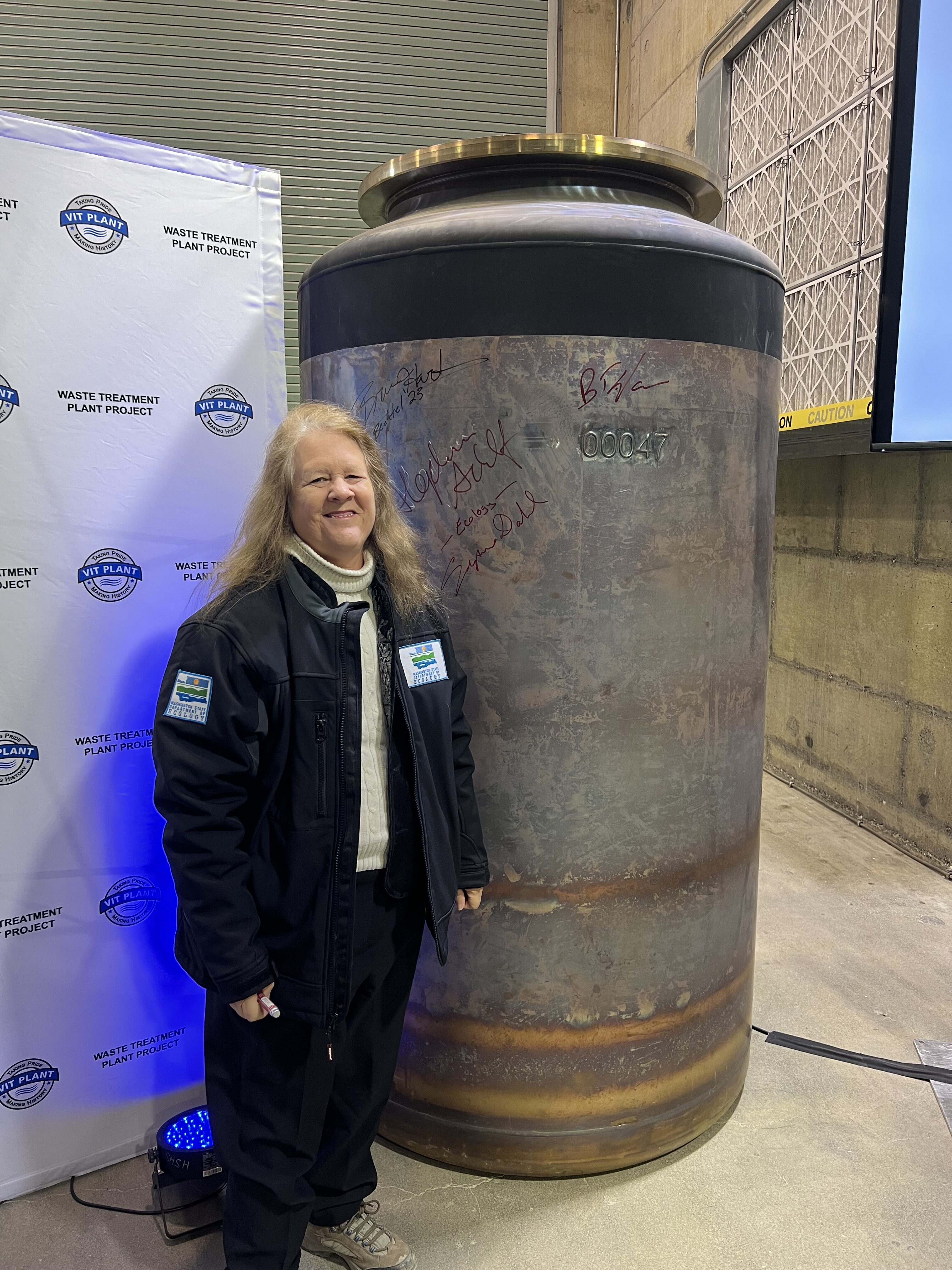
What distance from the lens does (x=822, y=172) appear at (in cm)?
455

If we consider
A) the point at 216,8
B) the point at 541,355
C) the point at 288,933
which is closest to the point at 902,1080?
the point at 288,933

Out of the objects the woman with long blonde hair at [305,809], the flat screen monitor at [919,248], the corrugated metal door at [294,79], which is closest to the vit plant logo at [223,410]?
the woman with long blonde hair at [305,809]

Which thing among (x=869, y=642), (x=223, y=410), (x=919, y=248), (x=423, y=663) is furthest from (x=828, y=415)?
(x=423, y=663)

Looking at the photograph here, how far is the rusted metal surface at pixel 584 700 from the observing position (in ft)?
6.62

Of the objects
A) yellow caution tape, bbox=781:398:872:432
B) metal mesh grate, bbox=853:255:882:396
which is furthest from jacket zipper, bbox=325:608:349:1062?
metal mesh grate, bbox=853:255:882:396

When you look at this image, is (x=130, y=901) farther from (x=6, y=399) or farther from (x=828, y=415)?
(x=828, y=415)

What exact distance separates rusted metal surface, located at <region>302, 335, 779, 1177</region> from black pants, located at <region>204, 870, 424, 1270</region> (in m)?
0.36

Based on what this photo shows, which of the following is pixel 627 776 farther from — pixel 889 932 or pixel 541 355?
pixel 889 932

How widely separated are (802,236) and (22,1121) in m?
5.03

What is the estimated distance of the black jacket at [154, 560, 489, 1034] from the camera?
157 cm

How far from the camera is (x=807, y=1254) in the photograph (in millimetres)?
1995
